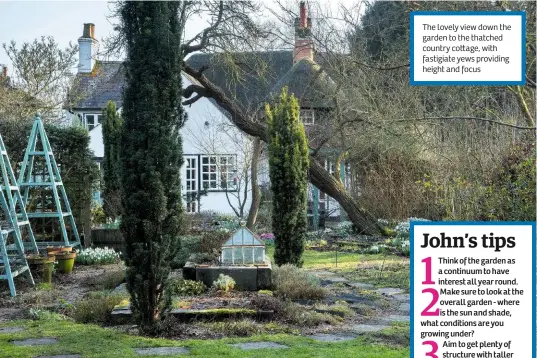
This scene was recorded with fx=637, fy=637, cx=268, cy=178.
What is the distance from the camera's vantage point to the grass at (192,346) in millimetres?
5492

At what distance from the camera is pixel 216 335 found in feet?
20.7

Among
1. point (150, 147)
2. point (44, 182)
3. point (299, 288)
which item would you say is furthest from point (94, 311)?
point (44, 182)

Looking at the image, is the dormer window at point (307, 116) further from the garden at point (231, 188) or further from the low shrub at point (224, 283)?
the low shrub at point (224, 283)

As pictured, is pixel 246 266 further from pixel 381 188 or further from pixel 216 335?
pixel 381 188

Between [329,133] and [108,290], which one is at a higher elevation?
[329,133]

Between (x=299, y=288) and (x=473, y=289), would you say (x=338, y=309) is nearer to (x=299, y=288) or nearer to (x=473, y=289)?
(x=299, y=288)

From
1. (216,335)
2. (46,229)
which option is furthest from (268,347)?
(46,229)

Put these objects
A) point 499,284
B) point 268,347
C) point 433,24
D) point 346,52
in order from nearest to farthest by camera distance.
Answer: point 499,284
point 433,24
point 268,347
point 346,52

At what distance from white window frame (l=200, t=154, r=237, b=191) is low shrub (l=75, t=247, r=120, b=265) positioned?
31.0 ft

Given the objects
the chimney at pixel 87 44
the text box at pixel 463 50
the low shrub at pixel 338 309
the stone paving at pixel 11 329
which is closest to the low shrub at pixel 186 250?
the low shrub at pixel 338 309

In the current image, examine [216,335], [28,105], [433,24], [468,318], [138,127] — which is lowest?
[216,335]

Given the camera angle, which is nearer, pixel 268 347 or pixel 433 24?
pixel 433 24

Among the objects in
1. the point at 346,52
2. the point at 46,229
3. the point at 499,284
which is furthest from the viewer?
the point at 346,52

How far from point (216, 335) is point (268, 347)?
0.77m
